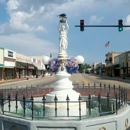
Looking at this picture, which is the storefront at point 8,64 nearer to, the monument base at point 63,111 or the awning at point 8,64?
the awning at point 8,64

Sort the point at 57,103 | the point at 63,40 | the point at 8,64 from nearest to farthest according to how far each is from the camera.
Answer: the point at 57,103 < the point at 63,40 < the point at 8,64

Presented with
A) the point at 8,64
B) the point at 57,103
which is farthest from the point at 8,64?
the point at 57,103

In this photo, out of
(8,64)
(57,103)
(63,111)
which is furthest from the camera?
(8,64)

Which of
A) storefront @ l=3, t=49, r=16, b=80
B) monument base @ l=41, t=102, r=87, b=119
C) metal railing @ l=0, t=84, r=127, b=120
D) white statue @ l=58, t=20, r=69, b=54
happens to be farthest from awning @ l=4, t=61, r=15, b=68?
monument base @ l=41, t=102, r=87, b=119

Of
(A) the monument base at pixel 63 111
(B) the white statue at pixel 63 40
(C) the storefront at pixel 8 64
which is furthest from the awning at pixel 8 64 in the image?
(A) the monument base at pixel 63 111

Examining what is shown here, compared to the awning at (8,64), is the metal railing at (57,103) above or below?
below

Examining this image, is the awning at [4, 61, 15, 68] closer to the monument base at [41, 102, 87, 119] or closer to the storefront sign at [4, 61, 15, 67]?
the storefront sign at [4, 61, 15, 67]

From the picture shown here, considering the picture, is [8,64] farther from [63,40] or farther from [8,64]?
[63,40]

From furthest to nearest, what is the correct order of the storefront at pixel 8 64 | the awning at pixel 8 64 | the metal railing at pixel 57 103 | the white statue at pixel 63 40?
the storefront at pixel 8 64
the awning at pixel 8 64
the white statue at pixel 63 40
the metal railing at pixel 57 103

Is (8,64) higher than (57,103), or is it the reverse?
(8,64)

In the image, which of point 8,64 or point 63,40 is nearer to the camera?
point 63,40

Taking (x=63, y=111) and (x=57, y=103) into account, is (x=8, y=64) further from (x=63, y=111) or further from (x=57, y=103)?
(x=63, y=111)

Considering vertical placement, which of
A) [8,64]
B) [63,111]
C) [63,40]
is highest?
[8,64]

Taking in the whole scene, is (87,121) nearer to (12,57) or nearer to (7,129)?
(7,129)
